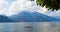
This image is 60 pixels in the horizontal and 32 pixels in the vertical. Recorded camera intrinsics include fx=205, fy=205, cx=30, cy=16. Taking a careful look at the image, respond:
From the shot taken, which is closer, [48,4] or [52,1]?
[52,1]

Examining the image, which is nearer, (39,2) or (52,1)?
(52,1)

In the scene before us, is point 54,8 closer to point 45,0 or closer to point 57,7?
point 57,7

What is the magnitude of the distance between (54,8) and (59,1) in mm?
819

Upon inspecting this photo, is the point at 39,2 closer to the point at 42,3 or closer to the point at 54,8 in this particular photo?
the point at 42,3

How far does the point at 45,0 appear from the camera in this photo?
10891 millimetres

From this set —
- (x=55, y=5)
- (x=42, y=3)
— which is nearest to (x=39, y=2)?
(x=42, y=3)

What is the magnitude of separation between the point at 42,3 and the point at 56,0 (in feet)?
2.97

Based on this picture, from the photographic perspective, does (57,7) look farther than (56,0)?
Yes

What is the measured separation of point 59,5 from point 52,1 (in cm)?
78

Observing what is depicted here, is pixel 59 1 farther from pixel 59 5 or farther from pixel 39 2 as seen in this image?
pixel 39 2

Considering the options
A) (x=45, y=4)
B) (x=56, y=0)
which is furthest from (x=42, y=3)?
(x=56, y=0)

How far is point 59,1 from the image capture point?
431 inches

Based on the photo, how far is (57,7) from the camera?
11516mm

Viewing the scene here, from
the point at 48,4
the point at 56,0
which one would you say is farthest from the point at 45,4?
the point at 56,0
